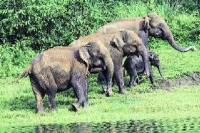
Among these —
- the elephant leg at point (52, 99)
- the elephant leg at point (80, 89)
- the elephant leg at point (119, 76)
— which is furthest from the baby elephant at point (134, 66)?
the elephant leg at point (52, 99)

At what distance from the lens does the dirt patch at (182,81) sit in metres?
21.3

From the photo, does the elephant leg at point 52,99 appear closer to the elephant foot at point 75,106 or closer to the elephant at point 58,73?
the elephant at point 58,73

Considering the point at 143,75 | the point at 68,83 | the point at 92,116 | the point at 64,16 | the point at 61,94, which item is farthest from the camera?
the point at 64,16

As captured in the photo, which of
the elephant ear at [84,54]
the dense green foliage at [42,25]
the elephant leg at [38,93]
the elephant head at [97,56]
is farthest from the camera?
the dense green foliage at [42,25]

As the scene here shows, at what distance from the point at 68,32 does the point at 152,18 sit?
2.98 meters

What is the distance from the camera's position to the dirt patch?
69.9 ft

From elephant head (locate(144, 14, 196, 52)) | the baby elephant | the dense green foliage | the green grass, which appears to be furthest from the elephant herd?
the dense green foliage

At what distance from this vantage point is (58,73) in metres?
18.8

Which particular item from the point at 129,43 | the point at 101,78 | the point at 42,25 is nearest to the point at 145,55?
the point at 129,43

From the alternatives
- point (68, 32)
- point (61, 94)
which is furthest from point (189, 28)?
point (61, 94)

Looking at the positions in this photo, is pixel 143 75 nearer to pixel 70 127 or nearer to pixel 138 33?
pixel 138 33

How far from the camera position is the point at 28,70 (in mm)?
18812

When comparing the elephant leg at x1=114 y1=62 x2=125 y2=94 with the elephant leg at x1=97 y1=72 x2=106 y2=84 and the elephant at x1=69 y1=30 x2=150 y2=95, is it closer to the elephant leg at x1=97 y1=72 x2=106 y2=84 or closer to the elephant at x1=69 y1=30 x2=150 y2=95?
the elephant at x1=69 y1=30 x2=150 y2=95

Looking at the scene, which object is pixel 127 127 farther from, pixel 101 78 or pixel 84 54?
pixel 101 78
